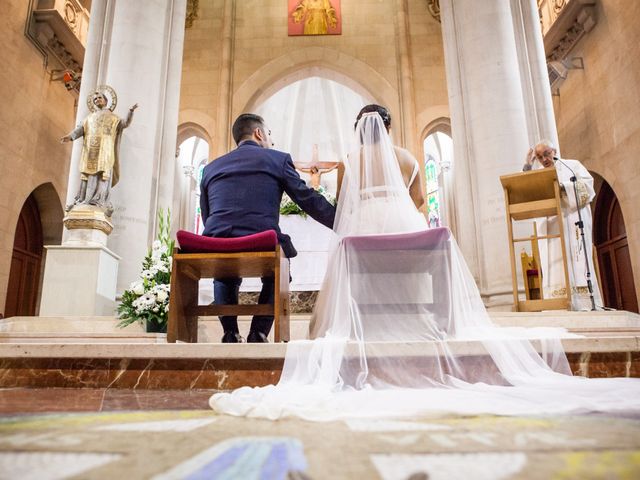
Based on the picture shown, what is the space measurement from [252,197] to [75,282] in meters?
2.89

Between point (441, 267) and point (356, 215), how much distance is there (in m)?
0.77

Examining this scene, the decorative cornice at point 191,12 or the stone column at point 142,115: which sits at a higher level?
the decorative cornice at point 191,12

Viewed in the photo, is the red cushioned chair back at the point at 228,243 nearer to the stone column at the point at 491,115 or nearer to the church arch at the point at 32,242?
the stone column at the point at 491,115

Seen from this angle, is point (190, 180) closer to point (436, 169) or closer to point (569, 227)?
point (436, 169)

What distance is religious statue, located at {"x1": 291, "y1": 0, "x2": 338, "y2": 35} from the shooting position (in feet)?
42.1

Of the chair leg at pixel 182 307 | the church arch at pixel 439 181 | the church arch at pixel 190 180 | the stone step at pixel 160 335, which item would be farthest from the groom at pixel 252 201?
the church arch at pixel 439 181

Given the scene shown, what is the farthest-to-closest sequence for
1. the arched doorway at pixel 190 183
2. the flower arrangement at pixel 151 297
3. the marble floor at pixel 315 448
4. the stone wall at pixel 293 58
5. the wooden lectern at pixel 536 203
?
the arched doorway at pixel 190 183 → the stone wall at pixel 293 58 → the wooden lectern at pixel 536 203 → the flower arrangement at pixel 151 297 → the marble floor at pixel 315 448

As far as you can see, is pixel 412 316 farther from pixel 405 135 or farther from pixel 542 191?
pixel 405 135

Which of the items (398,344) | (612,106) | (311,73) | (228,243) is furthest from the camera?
(311,73)

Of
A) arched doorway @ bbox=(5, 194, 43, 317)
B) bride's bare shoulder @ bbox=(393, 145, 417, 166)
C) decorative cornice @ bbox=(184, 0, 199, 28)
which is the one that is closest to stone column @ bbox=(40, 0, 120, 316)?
bride's bare shoulder @ bbox=(393, 145, 417, 166)

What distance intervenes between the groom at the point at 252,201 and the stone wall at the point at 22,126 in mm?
8200

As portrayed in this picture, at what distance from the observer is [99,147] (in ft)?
19.9

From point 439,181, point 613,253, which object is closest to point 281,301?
point 613,253

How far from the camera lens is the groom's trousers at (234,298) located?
138 inches
